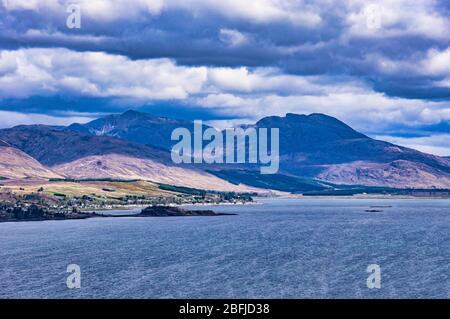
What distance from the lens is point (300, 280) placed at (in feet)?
415

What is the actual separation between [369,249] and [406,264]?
117 feet

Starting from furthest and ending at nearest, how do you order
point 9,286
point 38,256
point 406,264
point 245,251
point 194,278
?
1. point 245,251
2. point 38,256
3. point 406,264
4. point 194,278
5. point 9,286

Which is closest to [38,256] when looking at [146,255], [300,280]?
[146,255]

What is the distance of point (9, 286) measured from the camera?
11925 cm
